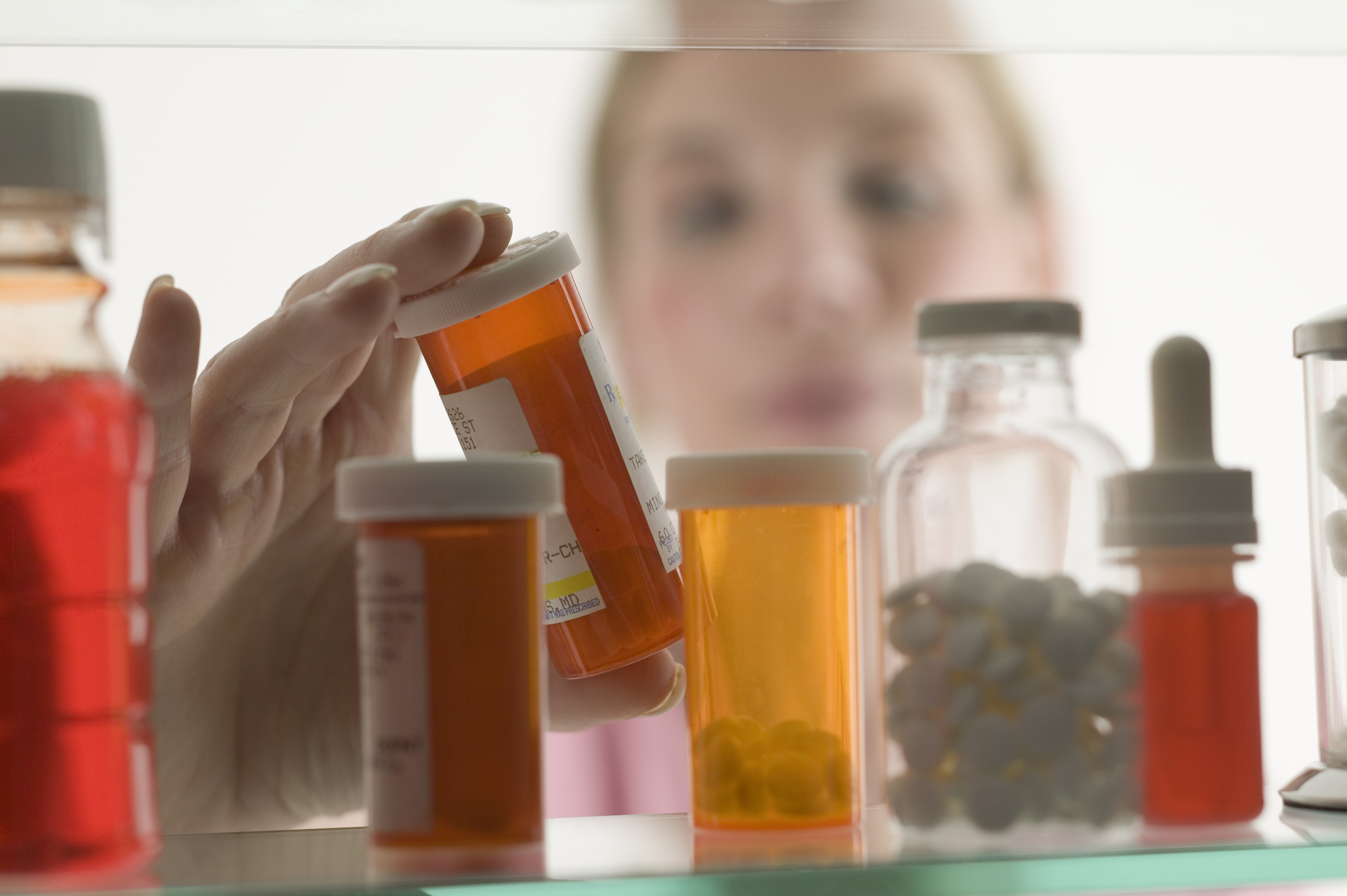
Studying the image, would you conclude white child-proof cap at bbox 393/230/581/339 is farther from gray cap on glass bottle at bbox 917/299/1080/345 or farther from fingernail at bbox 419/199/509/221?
gray cap on glass bottle at bbox 917/299/1080/345

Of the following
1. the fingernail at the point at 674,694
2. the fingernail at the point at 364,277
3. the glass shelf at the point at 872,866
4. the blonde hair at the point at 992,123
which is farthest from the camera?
the blonde hair at the point at 992,123

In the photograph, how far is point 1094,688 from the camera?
366 millimetres

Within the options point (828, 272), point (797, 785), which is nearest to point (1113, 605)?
point (797, 785)

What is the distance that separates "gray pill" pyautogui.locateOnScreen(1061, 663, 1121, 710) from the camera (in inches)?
14.3

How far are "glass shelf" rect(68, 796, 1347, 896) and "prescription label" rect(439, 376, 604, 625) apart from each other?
10cm

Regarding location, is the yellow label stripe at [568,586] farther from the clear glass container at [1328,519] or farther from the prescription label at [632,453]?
the clear glass container at [1328,519]

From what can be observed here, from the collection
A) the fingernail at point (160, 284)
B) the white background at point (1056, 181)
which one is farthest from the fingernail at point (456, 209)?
the white background at point (1056, 181)

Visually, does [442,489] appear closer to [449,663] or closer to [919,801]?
[449,663]

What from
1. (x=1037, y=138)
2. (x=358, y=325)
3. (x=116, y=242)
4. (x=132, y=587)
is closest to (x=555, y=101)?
(x=116, y=242)

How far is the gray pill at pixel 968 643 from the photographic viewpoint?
1.19 ft

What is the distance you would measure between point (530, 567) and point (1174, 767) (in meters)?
0.22

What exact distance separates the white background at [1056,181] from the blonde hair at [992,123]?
0.09 ft

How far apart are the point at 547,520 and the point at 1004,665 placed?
0.59 feet

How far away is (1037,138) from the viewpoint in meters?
1.50
